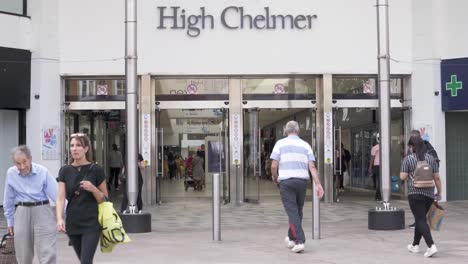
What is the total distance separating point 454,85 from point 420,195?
865 centimetres

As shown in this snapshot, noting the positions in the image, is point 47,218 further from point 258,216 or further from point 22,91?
point 22,91

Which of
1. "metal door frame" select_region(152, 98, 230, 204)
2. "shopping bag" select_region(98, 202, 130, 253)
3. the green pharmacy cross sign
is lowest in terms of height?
"shopping bag" select_region(98, 202, 130, 253)

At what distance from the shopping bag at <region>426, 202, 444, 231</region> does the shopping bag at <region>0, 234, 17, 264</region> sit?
5585 mm

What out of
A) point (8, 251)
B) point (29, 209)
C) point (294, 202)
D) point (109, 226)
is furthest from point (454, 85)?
point (8, 251)

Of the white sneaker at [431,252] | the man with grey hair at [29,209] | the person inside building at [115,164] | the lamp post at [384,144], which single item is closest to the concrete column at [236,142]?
the person inside building at [115,164]

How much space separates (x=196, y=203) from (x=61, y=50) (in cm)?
538

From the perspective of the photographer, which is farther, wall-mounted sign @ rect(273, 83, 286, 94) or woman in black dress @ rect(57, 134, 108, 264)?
wall-mounted sign @ rect(273, 83, 286, 94)

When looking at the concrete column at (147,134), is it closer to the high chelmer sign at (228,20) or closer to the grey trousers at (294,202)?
the high chelmer sign at (228,20)

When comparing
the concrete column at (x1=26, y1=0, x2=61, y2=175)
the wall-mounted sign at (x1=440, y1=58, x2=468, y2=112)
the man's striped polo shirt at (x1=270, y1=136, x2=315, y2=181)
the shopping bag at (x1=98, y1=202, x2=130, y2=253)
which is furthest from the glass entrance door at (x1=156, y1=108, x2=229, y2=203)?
the shopping bag at (x1=98, y1=202, x2=130, y2=253)

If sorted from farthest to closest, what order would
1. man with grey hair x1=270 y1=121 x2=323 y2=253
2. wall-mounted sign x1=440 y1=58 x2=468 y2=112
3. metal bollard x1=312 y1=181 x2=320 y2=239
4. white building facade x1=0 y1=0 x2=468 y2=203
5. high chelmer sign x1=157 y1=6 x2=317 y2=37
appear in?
high chelmer sign x1=157 y1=6 x2=317 y2=37 < white building facade x1=0 y1=0 x2=468 y2=203 < wall-mounted sign x1=440 y1=58 x2=468 y2=112 < metal bollard x1=312 y1=181 x2=320 y2=239 < man with grey hair x1=270 y1=121 x2=323 y2=253

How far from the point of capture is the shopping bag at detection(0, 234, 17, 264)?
623cm

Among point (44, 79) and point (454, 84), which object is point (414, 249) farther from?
point (44, 79)

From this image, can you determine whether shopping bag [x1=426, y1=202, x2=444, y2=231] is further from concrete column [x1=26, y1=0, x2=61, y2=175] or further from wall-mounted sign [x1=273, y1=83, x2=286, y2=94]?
concrete column [x1=26, y1=0, x2=61, y2=175]

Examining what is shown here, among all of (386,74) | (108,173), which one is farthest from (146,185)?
(386,74)
